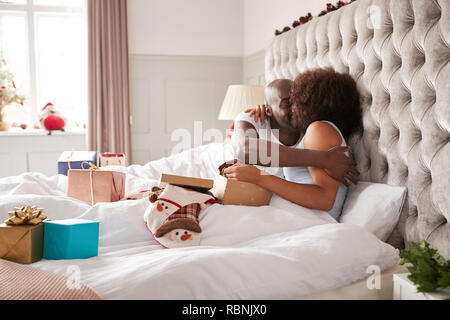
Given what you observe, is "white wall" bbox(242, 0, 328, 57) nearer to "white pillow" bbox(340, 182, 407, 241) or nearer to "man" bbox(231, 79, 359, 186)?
"man" bbox(231, 79, 359, 186)

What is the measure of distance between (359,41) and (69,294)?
1.65 metres

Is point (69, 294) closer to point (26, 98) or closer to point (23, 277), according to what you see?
point (23, 277)

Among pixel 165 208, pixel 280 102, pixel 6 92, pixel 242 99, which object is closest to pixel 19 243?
pixel 165 208

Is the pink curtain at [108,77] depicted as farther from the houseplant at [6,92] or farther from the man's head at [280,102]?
the man's head at [280,102]

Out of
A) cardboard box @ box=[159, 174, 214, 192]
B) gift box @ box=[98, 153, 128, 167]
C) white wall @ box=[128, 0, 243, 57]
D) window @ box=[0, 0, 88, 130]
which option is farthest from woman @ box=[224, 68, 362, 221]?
window @ box=[0, 0, 88, 130]

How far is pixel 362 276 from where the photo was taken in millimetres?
1194

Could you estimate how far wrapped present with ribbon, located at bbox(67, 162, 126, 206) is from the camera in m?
1.86

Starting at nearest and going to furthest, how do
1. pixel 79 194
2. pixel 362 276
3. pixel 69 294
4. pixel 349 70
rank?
pixel 69 294 < pixel 362 276 < pixel 79 194 < pixel 349 70

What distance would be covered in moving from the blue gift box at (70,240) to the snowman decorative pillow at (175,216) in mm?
218

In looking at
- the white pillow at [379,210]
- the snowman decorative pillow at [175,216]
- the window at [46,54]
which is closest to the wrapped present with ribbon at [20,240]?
the snowman decorative pillow at [175,216]

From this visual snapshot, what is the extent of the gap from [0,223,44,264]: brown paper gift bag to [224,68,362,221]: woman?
2.68ft

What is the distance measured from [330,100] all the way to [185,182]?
78cm
